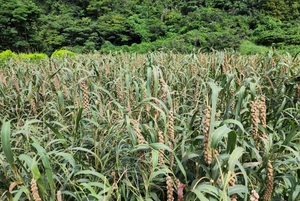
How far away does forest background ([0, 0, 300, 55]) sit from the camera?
1448 cm

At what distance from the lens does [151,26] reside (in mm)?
17938

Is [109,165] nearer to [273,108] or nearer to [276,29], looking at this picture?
[273,108]

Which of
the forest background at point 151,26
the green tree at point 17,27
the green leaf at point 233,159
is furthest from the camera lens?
the green tree at point 17,27

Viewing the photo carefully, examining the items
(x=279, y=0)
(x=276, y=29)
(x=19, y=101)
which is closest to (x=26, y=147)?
(x=19, y=101)

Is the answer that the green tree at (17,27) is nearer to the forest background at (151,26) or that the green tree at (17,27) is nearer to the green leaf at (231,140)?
the forest background at (151,26)

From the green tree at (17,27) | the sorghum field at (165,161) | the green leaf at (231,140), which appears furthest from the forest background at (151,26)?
the green leaf at (231,140)

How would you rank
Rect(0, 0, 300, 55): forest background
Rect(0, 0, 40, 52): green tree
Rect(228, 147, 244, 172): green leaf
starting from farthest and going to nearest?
1. Rect(0, 0, 40, 52): green tree
2. Rect(0, 0, 300, 55): forest background
3. Rect(228, 147, 244, 172): green leaf

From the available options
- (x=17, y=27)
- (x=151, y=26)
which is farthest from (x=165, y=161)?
(x=151, y=26)

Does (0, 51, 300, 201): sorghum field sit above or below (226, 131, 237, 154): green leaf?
below

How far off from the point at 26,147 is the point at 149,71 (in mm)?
541

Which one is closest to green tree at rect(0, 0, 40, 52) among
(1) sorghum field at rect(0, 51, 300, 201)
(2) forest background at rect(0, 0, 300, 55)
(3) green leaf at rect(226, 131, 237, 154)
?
(2) forest background at rect(0, 0, 300, 55)

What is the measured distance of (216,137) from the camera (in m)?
0.65

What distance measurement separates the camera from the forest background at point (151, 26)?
1448 centimetres

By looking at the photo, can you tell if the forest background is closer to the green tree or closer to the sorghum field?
the green tree
